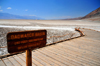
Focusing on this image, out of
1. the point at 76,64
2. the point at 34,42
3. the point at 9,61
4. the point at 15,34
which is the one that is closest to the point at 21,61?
the point at 9,61

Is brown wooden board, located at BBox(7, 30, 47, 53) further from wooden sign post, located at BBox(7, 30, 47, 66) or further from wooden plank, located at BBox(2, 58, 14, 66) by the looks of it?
wooden plank, located at BBox(2, 58, 14, 66)

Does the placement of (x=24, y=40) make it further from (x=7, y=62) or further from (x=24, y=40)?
(x=7, y=62)

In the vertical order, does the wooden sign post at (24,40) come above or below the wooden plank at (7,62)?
above

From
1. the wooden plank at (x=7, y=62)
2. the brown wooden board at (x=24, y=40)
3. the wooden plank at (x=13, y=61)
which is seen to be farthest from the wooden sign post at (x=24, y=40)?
the wooden plank at (x=7, y=62)

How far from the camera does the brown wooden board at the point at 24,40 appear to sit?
1546mm

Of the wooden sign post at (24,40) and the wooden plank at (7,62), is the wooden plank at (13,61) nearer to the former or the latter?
the wooden plank at (7,62)

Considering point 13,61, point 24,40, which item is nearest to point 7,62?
point 13,61

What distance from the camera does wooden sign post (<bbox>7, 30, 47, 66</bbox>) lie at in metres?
1.55

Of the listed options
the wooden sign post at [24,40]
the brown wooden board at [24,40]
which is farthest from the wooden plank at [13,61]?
the brown wooden board at [24,40]

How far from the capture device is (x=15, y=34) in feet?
5.14

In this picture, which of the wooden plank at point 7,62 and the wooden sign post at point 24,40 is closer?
the wooden sign post at point 24,40

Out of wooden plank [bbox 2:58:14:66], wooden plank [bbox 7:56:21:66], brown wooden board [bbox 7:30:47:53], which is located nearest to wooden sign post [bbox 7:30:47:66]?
brown wooden board [bbox 7:30:47:53]

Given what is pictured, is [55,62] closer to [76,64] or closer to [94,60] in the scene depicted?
[76,64]

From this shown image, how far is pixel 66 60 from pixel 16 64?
1593mm
